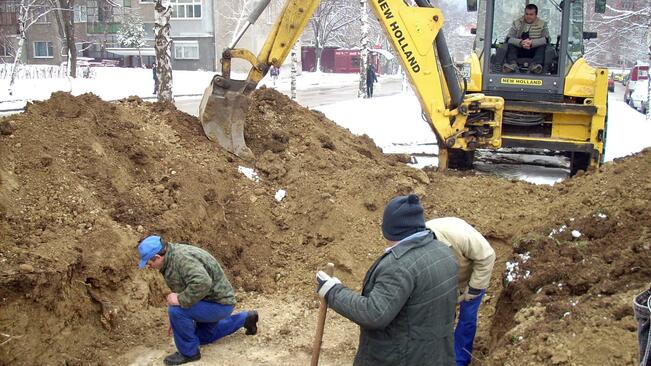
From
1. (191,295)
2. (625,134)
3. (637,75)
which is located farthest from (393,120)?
(637,75)

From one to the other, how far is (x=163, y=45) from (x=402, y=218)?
11.3 metres

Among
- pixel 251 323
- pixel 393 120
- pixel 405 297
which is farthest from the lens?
pixel 393 120

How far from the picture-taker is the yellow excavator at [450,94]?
28.3ft

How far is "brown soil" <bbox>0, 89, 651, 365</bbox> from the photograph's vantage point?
16.0ft

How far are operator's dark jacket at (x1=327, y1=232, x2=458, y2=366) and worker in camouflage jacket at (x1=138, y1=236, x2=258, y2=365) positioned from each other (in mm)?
1863

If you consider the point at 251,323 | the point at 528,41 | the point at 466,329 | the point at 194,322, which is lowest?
the point at 251,323

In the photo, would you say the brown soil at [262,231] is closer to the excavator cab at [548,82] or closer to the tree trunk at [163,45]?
the excavator cab at [548,82]

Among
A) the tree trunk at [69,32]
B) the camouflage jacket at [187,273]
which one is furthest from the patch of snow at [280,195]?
the tree trunk at [69,32]

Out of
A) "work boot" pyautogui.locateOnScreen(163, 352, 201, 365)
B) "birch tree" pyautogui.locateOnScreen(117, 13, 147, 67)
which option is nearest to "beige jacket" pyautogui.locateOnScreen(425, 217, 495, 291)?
"work boot" pyautogui.locateOnScreen(163, 352, 201, 365)

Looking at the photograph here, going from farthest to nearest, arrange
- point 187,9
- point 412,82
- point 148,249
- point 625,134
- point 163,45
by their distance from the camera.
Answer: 1. point 187,9
2. point 625,134
3. point 163,45
4. point 412,82
5. point 148,249

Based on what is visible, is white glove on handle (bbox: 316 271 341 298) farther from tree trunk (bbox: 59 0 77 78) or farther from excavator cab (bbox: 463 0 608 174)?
tree trunk (bbox: 59 0 77 78)

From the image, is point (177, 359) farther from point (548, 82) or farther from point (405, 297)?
point (548, 82)

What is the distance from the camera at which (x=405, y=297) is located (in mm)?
3154

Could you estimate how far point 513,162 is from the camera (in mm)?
12773
